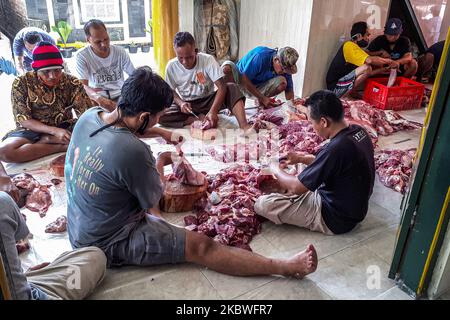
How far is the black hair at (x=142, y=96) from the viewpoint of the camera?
85.9 inches

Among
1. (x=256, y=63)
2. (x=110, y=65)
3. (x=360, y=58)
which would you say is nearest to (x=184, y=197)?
(x=110, y=65)

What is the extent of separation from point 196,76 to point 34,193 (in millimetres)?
2559

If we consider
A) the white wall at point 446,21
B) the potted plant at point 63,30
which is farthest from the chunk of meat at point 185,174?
the white wall at point 446,21

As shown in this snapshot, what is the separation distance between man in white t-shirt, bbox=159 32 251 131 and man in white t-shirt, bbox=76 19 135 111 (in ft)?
2.11

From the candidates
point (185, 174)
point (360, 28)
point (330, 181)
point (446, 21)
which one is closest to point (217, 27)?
point (360, 28)

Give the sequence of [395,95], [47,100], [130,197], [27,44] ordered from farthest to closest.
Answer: [395,95] < [27,44] < [47,100] < [130,197]

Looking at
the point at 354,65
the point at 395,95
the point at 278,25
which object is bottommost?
the point at 395,95

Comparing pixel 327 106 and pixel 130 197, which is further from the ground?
pixel 327 106

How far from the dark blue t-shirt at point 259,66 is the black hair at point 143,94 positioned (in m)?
3.37

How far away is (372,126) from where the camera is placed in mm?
5039

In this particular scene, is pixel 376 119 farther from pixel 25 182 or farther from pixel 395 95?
pixel 25 182

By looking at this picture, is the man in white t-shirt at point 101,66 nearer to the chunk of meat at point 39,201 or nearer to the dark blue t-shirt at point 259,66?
the chunk of meat at point 39,201

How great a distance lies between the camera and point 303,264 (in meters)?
2.52

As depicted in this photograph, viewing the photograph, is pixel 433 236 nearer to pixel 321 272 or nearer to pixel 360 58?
pixel 321 272
